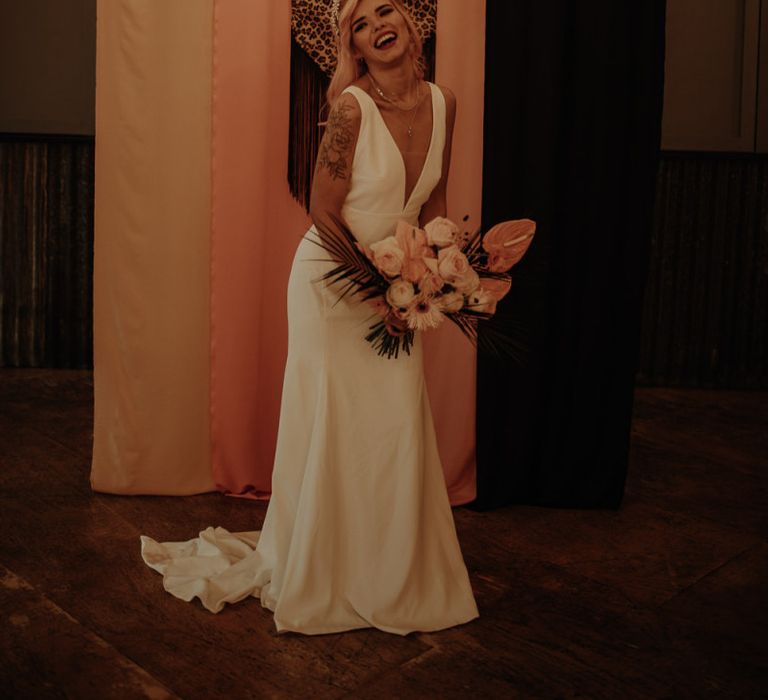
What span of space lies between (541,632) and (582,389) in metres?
1.22

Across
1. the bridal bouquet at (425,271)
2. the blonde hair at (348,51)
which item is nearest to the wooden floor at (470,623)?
the bridal bouquet at (425,271)

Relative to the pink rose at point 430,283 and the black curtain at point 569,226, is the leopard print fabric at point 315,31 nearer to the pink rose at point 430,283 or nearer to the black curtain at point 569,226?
the black curtain at point 569,226

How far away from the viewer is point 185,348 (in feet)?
12.3

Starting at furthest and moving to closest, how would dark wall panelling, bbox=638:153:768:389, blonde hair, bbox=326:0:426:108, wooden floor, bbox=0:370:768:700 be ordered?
dark wall panelling, bbox=638:153:768:389 → blonde hair, bbox=326:0:426:108 → wooden floor, bbox=0:370:768:700

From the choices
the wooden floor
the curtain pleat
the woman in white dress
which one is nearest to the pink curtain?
the curtain pleat

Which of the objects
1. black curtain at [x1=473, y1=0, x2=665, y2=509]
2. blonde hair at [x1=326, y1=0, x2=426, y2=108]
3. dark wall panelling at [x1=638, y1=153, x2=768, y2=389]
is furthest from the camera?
dark wall panelling at [x1=638, y1=153, x2=768, y2=389]

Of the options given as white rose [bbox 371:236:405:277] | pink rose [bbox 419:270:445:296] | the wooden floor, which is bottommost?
the wooden floor

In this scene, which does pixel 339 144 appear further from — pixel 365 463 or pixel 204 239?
pixel 204 239

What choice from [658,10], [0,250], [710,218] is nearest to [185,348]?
[658,10]

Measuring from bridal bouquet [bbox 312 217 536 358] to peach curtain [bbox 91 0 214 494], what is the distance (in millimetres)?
1172

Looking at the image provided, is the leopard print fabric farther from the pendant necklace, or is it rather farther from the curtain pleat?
the pendant necklace

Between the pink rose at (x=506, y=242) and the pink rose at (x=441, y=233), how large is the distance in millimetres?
105

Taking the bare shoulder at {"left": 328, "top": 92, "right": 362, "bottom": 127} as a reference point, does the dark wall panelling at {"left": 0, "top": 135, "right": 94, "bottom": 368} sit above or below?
below

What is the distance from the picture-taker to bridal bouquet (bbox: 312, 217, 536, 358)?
2.46 m
